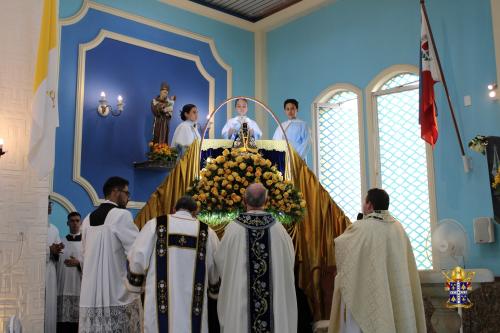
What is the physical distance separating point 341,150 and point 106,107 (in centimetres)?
415

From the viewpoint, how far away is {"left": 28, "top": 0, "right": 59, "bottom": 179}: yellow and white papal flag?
18.6 ft

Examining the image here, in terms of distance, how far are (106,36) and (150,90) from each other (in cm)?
116

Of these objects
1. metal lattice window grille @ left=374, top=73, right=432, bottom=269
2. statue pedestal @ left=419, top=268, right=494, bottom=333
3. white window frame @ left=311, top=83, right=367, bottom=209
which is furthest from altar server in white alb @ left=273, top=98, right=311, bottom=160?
statue pedestal @ left=419, top=268, right=494, bottom=333

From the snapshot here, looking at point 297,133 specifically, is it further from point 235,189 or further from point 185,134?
point 235,189

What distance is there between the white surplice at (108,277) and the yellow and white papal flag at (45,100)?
2.36 feet

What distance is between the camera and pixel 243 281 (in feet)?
17.2

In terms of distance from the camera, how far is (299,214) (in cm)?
695

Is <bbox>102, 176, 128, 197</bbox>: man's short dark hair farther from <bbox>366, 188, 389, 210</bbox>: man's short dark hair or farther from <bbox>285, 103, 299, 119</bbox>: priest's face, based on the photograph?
<bbox>285, 103, 299, 119</bbox>: priest's face

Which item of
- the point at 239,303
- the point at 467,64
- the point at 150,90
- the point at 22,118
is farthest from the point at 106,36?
the point at 239,303

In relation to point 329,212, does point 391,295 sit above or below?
below

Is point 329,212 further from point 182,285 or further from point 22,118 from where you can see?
point 22,118

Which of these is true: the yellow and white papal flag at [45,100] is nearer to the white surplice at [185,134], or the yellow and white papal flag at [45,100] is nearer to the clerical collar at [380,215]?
the clerical collar at [380,215]

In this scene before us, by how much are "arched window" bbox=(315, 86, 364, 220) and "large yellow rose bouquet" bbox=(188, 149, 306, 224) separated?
3.78 m

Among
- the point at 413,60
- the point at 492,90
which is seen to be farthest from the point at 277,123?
the point at 492,90
